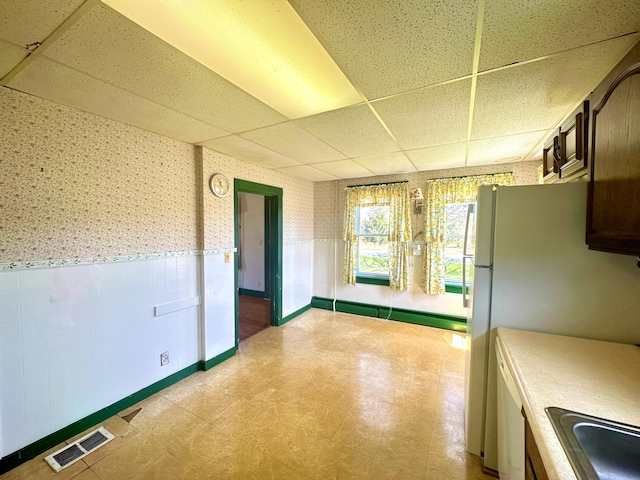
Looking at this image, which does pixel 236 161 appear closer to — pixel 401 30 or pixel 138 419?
pixel 401 30

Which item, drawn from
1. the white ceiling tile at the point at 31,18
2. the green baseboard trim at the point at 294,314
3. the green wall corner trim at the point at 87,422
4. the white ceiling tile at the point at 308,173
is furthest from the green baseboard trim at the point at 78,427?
Result: the white ceiling tile at the point at 308,173

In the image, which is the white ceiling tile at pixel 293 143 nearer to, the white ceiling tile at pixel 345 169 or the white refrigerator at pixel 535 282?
the white ceiling tile at pixel 345 169

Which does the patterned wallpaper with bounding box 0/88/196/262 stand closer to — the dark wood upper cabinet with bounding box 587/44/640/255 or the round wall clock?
the round wall clock

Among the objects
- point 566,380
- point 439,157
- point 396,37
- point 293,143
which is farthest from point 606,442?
point 439,157

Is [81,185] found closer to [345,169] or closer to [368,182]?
[345,169]

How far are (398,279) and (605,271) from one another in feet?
8.63

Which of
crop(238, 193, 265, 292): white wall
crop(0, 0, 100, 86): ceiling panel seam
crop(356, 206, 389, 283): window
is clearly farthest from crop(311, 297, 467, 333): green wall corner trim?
crop(0, 0, 100, 86): ceiling panel seam

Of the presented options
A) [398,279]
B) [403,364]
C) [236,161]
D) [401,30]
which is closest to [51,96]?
[236,161]

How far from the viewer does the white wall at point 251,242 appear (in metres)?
5.60

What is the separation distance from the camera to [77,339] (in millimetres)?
1795

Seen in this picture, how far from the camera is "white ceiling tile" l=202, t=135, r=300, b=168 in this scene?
93.9 inches

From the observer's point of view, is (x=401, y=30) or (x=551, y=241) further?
(x=551, y=241)

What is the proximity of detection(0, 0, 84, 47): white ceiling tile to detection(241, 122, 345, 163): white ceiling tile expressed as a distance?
4.03ft

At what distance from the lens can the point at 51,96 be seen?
1575 mm
